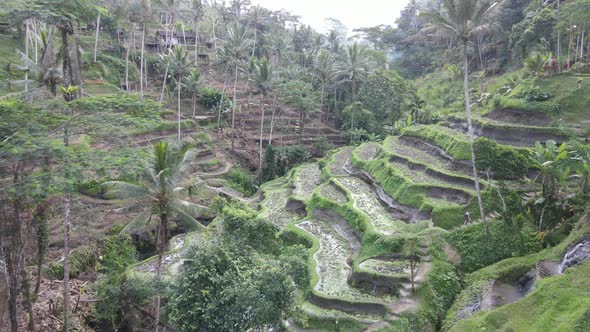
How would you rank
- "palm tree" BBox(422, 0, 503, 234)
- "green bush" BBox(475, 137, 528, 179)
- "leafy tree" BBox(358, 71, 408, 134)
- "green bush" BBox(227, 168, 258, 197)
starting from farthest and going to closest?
1. "leafy tree" BBox(358, 71, 408, 134)
2. "green bush" BBox(227, 168, 258, 197)
3. "green bush" BBox(475, 137, 528, 179)
4. "palm tree" BBox(422, 0, 503, 234)

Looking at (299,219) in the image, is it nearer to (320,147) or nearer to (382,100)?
(320,147)

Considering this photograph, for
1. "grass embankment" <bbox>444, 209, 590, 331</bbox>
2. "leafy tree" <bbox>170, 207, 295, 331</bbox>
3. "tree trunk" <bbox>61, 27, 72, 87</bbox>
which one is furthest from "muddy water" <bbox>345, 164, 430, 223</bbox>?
"tree trunk" <bbox>61, 27, 72, 87</bbox>

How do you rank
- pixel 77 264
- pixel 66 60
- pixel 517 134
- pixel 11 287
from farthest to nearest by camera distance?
pixel 517 134 < pixel 77 264 < pixel 66 60 < pixel 11 287

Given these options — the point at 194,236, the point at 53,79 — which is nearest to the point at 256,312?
the point at 194,236

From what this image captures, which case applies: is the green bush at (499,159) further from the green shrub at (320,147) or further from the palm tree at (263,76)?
the green shrub at (320,147)

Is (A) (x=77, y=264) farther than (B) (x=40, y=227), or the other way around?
(A) (x=77, y=264)

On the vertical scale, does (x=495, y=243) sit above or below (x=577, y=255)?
below

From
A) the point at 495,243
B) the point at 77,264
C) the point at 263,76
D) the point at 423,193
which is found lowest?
the point at 77,264

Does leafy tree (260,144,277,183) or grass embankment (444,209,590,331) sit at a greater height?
grass embankment (444,209,590,331)

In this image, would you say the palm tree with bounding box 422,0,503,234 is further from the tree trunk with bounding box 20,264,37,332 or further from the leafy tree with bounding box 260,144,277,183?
the leafy tree with bounding box 260,144,277,183

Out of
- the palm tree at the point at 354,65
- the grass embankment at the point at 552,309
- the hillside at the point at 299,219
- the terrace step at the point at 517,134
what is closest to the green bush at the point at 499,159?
the hillside at the point at 299,219

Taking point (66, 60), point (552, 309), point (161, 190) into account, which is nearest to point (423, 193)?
point (552, 309)

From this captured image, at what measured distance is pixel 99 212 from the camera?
80.9ft

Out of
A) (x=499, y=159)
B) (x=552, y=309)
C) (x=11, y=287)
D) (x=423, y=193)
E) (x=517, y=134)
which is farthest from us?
(x=517, y=134)
